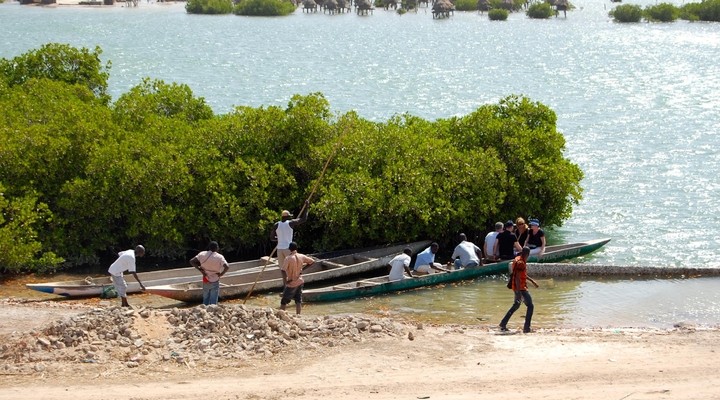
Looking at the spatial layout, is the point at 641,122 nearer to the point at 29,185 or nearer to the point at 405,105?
the point at 405,105

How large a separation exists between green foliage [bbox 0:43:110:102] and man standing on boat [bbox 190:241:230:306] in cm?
1551

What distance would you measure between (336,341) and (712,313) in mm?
9080

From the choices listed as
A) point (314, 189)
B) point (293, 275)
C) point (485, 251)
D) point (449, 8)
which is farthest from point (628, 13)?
point (293, 275)

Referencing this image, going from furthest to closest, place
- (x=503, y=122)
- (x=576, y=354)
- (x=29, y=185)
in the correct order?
1. (x=503, y=122)
2. (x=29, y=185)
3. (x=576, y=354)

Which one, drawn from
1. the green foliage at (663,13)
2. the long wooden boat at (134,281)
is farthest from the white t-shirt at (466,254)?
the green foliage at (663,13)

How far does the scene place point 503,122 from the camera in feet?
90.3

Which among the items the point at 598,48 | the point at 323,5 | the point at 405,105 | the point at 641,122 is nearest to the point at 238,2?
the point at 323,5

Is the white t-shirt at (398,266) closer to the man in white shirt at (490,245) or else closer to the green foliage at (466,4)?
the man in white shirt at (490,245)

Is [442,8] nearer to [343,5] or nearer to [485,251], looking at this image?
[343,5]

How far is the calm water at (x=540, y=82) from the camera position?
23797 mm

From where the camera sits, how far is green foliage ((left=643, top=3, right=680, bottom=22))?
101 metres

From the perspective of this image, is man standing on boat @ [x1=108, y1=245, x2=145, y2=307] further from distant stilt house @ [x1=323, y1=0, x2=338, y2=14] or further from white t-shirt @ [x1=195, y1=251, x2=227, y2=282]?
distant stilt house @ [x1=323, y1=0, x2=338, y2=14]

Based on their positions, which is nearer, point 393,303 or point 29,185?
point 393,303

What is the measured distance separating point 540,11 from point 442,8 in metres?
10.1
